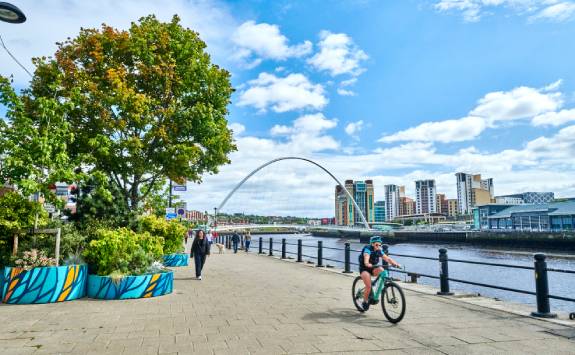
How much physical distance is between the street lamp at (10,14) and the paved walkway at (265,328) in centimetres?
549

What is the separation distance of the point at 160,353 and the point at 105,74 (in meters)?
13.4

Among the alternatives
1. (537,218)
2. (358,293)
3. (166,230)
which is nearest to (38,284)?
(358,293)

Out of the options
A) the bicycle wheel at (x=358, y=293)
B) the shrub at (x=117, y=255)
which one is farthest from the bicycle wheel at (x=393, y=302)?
the shrub at (x=117, y=255)

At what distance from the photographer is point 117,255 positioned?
383 inches

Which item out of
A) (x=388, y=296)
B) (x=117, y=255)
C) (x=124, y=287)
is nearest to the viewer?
(x=388, y=296)

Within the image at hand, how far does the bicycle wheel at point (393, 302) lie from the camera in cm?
691

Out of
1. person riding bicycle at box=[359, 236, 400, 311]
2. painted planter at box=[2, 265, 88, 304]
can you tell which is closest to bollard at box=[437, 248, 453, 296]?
person riding bicycle at box=[359, 236, 400, 311]

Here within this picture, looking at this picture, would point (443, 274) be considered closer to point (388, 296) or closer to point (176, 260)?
point (388, 296)

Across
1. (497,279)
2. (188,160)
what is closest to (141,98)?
(188,160)

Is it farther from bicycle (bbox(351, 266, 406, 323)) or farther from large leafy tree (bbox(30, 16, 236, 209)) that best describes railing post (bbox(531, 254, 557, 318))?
large leafy tree (bbox(30, 16, 236, 209))

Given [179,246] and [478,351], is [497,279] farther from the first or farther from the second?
[478,351]

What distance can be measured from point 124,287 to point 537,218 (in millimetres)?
121469

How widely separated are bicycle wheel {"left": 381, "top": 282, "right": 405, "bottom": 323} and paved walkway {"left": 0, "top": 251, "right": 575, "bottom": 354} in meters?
0.16

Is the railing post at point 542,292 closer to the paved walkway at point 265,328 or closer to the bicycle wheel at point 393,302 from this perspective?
the paved walkway at point 265,328
